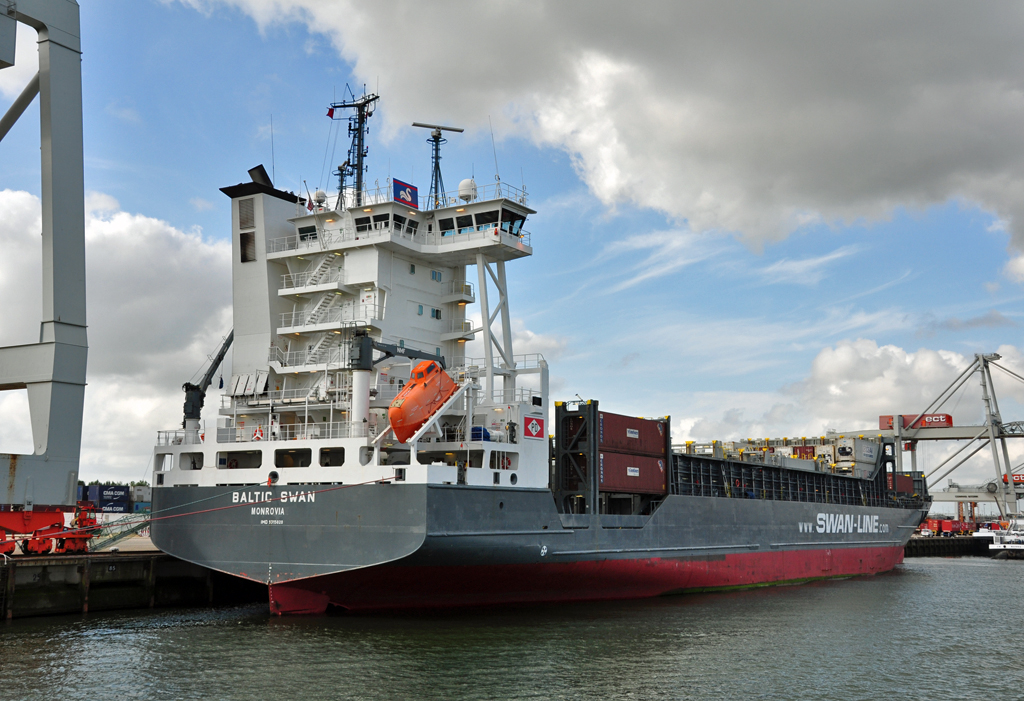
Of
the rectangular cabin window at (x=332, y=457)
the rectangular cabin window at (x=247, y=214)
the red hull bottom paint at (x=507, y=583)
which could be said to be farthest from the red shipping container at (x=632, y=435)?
the rectangular cabin window at (x=247, y=214)

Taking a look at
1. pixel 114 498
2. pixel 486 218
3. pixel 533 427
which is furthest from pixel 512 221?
pixel 114 498

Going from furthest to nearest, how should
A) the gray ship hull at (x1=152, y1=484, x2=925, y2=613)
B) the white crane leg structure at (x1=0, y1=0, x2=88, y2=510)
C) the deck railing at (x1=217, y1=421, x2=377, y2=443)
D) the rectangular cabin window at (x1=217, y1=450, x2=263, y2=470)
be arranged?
1. the rectangular cabin window at (x1=217, y1=450, x2=263, y2=470)
2. the deck railing at (x1=217, y1=421, x2=377, y2=443)
3. the white crane leg structure at (x1=0, y1=0, x2=88, y2=510)
4. the gray ship hull at (x1=152, y1=484, x2=925, y2=613)

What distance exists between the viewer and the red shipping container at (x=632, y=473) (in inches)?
931

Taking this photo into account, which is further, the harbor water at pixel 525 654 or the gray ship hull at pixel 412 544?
the gray ship hull at pixel 412 544

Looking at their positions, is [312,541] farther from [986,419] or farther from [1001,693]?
[986,419]

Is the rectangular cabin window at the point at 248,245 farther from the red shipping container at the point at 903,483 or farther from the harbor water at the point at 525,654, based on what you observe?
the red shipping container at the point at 903,483

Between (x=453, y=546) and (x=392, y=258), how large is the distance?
8.19 meters

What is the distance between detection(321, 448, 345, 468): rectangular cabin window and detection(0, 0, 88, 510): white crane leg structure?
5292 millimetres

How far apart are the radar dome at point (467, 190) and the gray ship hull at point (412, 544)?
842 centimetres

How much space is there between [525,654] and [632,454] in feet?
32.7

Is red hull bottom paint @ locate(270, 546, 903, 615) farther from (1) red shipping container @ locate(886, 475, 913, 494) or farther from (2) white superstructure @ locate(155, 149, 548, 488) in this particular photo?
(1) red shipping container @ locate(886, 475, 913, 494)

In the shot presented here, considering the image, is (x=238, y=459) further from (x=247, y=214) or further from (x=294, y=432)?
(x=247, y=214)

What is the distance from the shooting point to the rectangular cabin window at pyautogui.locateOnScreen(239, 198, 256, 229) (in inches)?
941

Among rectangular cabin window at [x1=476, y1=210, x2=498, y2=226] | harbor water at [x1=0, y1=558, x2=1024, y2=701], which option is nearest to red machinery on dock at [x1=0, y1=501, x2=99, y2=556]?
harbor water at [x1=0, y1=558, x2=1024, y2=701]
